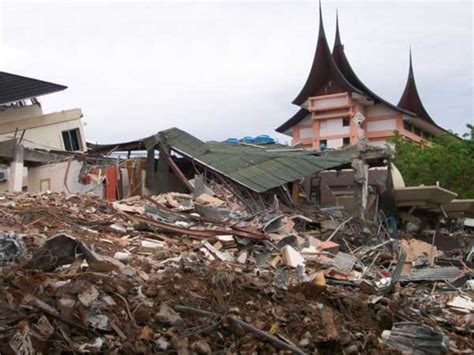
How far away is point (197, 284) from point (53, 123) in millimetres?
19087

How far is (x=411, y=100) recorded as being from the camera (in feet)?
136

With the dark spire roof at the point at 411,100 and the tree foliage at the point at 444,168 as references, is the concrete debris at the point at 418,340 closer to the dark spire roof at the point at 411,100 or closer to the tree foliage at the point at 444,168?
the tree foliage at the point at 444,168

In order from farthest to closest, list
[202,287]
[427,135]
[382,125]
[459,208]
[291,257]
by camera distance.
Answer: [427,135] < [382,125] < [459,208] < [291,257] < [202,287]

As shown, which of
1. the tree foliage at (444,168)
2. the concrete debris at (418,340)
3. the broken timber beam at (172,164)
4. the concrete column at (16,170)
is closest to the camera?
the concrete debris at (418,340)

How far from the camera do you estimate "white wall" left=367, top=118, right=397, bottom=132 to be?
111ft

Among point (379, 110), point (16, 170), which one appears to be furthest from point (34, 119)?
point (379, 110)

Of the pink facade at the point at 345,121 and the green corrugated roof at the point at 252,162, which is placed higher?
the pink facade at the point at 345,121

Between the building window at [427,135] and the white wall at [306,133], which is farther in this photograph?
the building window at [427,135]

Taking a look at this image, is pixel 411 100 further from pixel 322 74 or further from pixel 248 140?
pixel 248 140

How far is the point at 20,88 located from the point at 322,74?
16.7m

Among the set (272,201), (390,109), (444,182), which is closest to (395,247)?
(272,201)

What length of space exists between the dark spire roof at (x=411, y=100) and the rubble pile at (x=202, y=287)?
30.6 meters

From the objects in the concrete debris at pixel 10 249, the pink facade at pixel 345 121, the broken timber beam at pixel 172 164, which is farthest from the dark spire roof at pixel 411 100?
the concrete debris at pixel 10 249

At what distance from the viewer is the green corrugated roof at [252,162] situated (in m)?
13.6
